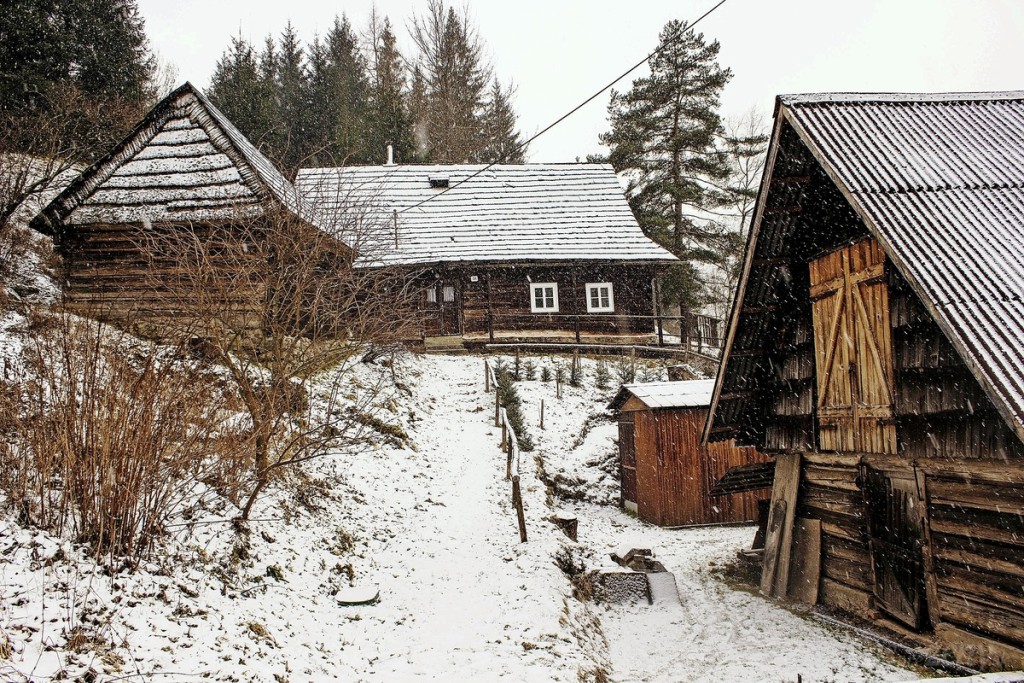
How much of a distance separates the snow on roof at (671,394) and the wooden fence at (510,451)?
3.27 m

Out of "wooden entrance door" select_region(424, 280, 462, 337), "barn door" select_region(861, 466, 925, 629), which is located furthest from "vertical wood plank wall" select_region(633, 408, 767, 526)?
"wooden entrance door" select_region(424, 280, 462, 337)

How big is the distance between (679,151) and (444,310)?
15518 millimetres

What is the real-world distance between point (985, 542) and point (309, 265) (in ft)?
28.2

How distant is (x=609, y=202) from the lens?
26.6 m

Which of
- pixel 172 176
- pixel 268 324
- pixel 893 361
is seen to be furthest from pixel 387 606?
pixel 172 176

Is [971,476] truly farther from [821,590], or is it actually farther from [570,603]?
[570,603]

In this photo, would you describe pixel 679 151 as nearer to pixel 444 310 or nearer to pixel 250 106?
pixel 444 310

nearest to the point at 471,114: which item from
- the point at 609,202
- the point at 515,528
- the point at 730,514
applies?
the point at 609,202

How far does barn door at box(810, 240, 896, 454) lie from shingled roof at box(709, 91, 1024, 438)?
1.03 metres

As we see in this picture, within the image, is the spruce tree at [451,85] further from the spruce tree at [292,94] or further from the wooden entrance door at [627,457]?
the wooden entrance door at [627,457]

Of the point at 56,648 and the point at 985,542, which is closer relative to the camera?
the point at 56,648

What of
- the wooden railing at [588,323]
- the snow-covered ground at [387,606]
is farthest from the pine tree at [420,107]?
the snow-covered ground at [387,606]

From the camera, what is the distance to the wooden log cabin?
523 inches

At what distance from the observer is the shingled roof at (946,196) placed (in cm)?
516
